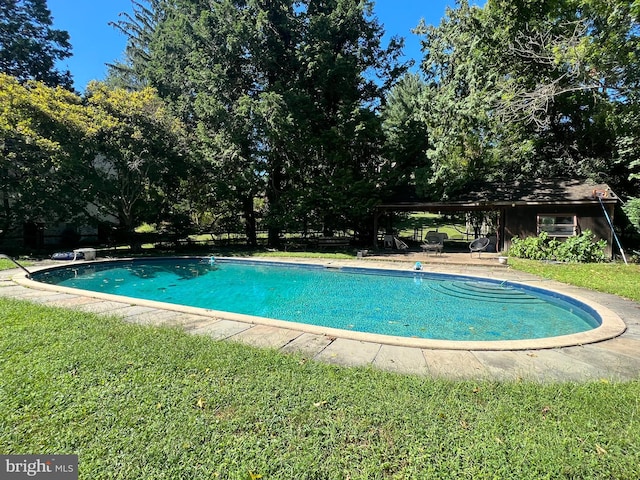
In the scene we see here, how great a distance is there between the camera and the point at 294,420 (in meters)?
2.51

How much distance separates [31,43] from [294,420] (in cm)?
2687

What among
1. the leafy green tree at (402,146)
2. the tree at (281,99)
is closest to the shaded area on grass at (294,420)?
the tree at (281,99)

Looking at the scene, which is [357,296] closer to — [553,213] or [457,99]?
[457,99]

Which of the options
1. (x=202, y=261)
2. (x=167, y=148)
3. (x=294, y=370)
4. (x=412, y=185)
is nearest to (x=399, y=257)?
(x=412, y=185)

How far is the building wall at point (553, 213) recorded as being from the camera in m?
13.2

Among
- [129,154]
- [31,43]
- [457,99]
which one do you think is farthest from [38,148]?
[457,99]

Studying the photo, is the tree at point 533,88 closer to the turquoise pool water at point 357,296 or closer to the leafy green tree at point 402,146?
the leafy green tree at point 402,146

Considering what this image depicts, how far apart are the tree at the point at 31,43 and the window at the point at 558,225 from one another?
28.6 meters

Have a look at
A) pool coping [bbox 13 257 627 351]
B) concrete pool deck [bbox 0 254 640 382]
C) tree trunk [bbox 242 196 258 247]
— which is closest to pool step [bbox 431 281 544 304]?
pool coping [bbox 13 257 627 351]

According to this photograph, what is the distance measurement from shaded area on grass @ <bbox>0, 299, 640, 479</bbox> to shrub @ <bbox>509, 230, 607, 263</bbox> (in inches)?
439

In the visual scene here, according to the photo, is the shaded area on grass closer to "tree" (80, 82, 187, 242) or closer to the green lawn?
the green lawn

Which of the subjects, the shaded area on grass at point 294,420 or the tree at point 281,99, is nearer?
the shaded area on grass at point 294,420

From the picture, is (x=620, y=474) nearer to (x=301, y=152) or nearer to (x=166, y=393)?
(x=166, y=393)

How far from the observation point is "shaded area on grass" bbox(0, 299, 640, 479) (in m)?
2.08
